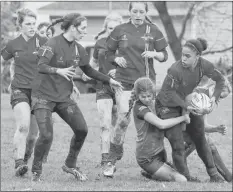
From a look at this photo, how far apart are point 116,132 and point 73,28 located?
6.07 feet

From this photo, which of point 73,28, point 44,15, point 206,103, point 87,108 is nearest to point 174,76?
point 206,103

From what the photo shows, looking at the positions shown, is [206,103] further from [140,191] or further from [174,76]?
[140,191]

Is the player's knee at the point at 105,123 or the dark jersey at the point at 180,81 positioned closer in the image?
the dark jersey at the point at 180,81

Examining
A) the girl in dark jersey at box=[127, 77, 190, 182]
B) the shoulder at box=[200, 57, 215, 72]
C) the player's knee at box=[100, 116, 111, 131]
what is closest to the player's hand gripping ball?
the girl in dark jersey at box=[127, 77, 190, 182]

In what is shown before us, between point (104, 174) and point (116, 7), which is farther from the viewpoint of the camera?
point (116, 7)

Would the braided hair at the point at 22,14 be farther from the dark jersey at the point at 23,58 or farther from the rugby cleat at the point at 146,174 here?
the rugby cleat at the point at 146,174

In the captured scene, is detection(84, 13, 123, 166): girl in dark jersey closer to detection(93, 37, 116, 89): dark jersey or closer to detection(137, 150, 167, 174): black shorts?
detection(93, 37, 116, 89): dark jersey

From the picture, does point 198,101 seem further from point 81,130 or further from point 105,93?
point 105,93

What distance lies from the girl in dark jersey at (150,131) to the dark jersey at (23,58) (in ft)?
5.45

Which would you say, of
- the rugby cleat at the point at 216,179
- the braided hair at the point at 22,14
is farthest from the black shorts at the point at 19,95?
the rugby cleat at the point at 216,179

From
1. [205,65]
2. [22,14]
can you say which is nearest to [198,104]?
[205,65]

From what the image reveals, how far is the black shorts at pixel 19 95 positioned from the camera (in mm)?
9320

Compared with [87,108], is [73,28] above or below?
above

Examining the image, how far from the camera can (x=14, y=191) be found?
25.0 feet
